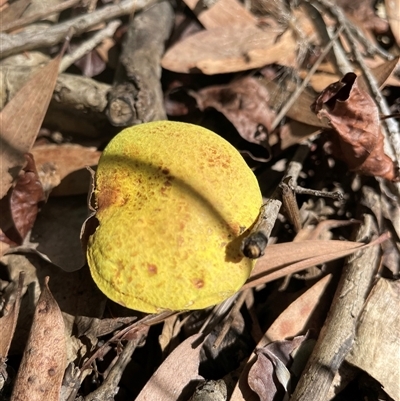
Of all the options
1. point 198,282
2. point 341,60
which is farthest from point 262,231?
point 341,60

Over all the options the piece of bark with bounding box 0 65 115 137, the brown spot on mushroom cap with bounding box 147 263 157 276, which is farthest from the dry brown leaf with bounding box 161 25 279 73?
the brown spot on mushroom cap with bounding box 147 263 157 276

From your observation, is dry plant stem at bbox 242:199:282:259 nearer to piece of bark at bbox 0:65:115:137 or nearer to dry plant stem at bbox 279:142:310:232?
dry plant stem at bbox 279:142:310:232

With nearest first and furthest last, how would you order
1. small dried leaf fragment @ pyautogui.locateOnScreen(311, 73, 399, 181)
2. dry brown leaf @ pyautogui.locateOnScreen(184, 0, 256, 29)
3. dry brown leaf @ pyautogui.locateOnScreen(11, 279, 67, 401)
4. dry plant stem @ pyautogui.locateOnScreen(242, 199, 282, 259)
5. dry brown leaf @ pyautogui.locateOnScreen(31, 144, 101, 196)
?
dry plant stem @ pyautogui.locateOnScreen(242, 199, 282, 259), dry brown leaf @ pyautogui.locateOnScreen(11, 279, 67, 401), small dried leaf fragment @ pyautogui.locateOnScreen(311, 73, 399, 181), dry brown leaf @ pyautogui.locateOnScreen(31, 144, 101, 196), dry brown leaf @ pyautogui.locateOnScreen(184, 0, 256, 29)

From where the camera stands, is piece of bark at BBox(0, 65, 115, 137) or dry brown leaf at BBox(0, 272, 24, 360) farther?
piece of bark at BBox(0, 65, 115, 137)

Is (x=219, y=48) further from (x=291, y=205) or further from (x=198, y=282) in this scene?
(x=198, y=282)

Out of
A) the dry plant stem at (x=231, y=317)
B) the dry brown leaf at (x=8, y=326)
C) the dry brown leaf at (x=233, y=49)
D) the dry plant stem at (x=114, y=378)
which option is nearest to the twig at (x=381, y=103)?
the dry brown leaf at (x=233, y=49)

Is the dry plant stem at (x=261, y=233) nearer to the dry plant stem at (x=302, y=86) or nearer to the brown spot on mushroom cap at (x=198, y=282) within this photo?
the brown spot on mushroom cap at (x=198, y=282)

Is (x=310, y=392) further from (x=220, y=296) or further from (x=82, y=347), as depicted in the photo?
(x=82, y=347)
